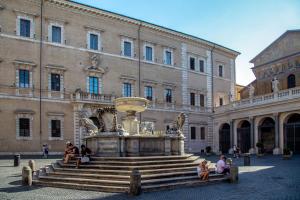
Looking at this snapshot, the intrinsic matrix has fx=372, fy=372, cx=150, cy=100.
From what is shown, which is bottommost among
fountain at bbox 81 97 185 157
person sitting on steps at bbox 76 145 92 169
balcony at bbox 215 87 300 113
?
person sitting on steps at bbox 76 145 92 169

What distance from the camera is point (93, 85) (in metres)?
35.4

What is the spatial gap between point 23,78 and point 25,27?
4.34 m

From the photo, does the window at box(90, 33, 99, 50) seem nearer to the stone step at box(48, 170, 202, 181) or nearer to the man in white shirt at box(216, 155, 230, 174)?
the stone step at box(48, 170, 202, 181)

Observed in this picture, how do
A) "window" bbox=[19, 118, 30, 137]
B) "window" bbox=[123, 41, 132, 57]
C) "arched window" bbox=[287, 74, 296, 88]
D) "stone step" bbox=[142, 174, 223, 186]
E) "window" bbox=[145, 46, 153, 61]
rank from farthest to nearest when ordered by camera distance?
"arched window" bbox=[287, 74, 296, 88], "window" bbox=[145, 46, 153, 61], "window" bbox=[123, 41, 132, 57], "window" bbox=[19, 118, 30, 137], "stone step" bbox=[142, 174, 223, 186]

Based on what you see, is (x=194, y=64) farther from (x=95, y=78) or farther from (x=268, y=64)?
(x=95, y=78)

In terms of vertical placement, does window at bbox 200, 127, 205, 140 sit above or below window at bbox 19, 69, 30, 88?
below

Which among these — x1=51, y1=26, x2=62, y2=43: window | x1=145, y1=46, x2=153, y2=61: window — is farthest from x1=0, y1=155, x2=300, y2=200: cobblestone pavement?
x1=145, y1=46, x2=153, y2=61: window

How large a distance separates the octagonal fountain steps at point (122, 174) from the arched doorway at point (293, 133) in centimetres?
2103

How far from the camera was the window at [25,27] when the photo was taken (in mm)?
31078

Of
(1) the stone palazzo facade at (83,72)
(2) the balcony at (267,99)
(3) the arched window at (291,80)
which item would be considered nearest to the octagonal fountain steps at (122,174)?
(1) the stone palazzo facade at (83,72)

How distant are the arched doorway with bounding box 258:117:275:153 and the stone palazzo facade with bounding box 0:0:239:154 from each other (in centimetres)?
744

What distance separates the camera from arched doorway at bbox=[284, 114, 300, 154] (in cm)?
3412

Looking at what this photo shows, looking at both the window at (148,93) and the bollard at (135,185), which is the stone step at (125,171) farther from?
the window at (148,93)

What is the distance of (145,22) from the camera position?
3975cm
